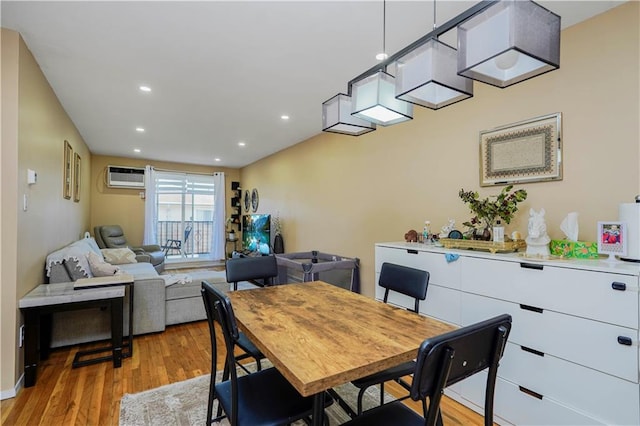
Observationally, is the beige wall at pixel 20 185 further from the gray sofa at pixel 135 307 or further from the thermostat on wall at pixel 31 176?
the gray sofa at pixel 135 307

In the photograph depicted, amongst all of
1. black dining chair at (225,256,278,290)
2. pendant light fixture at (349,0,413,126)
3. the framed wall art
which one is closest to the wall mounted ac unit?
black dining chair at (225,256,278,290)

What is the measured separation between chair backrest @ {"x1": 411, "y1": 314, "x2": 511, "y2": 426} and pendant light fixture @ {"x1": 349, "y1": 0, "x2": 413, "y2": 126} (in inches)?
43.8

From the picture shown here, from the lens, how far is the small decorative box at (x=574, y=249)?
185cm

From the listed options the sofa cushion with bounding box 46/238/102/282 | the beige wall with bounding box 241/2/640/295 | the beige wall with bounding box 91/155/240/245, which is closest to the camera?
the beige wall with bounding box 241/2/640/295

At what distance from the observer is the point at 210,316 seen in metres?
1.58

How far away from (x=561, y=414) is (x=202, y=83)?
3.71 meters

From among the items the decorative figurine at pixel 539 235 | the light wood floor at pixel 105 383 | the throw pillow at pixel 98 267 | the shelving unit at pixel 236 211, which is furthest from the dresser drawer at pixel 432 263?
the shelving unit at pixel 236 211

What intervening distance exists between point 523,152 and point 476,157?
0.38 meters

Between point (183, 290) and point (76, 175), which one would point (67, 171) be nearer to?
point (76, 175)

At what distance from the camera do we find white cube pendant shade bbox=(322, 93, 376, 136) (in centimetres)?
187

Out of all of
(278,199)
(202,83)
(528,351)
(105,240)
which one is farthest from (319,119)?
(105,240)

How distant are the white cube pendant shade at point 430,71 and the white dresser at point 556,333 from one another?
1147 millimetres

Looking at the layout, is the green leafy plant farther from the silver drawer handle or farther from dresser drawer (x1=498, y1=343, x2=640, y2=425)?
the silver drawer handle

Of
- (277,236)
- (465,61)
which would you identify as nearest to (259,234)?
(277,236)
